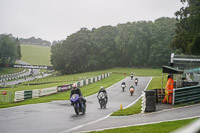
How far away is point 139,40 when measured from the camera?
9462cm

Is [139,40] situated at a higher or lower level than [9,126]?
higher

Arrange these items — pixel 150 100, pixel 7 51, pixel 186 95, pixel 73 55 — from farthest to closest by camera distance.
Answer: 1. pixel 7 51
2. pixel 73 55
3. pixel 186 95
4. pixel 150 100

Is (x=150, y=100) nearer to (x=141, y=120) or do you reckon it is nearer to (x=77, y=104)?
(x=141, y=120)

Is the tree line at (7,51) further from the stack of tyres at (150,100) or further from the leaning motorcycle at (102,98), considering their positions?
the stack of tyres at (150,100)

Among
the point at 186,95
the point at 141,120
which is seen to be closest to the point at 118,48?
the point at 186,95

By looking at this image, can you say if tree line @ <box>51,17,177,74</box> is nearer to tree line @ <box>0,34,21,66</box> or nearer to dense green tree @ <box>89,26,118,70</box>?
dense green tree @ <box>89,26,118,70</box>

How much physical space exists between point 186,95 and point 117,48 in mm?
84030

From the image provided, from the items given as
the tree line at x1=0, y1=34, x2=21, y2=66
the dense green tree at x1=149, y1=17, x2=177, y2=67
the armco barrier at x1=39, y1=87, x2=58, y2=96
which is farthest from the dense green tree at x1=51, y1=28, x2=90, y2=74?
the armco barrier at x1=39, y1=87, x2=58, y2=96

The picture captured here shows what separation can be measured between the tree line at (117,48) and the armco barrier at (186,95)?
72941 millimetres

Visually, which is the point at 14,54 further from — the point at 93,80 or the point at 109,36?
the point at 93,80

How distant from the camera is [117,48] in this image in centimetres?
9912

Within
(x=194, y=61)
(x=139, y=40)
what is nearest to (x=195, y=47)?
(x=194, y=61)

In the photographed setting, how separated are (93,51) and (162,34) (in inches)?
999

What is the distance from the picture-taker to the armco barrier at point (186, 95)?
15141 millimetres
